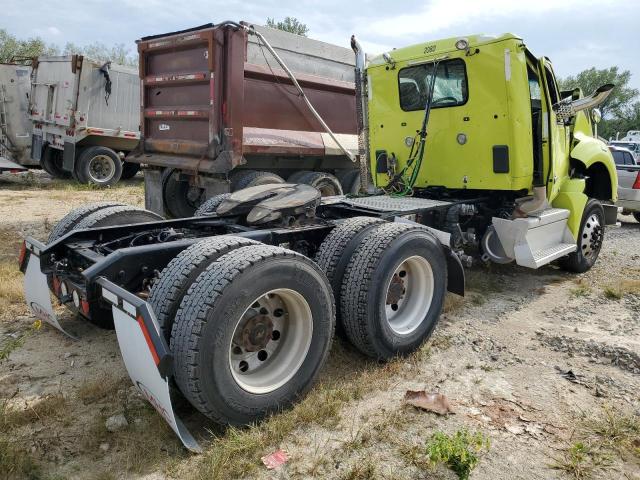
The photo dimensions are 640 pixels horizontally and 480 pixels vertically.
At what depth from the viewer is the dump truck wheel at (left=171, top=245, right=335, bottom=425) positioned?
2637 millimetres

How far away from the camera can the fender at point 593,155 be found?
19.8ft

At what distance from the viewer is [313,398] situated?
3219 mm

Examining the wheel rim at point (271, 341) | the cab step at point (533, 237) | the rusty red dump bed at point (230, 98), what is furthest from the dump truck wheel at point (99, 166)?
the wheel rim at point (271, 341)

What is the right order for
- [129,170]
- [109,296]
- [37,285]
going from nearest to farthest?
[109,296] < [37,285] < [129,170]

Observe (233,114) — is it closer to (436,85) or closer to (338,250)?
(436,85)

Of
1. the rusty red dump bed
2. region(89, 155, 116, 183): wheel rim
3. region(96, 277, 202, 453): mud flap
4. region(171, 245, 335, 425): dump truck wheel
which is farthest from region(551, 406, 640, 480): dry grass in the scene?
region(89, 155, 116, 183): wheel rim

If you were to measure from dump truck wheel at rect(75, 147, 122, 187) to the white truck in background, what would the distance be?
1.77 meters

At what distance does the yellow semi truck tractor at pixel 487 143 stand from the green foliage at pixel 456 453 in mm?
2526

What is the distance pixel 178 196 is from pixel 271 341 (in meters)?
5.57

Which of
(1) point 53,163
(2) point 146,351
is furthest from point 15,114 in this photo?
(2) point 146,351

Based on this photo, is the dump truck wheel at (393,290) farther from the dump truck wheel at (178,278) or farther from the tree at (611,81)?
the tree at (611,81)

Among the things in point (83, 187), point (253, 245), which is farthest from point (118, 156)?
point (253, 245)

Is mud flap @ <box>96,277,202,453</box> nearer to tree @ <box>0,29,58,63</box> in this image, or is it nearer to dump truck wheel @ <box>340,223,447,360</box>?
dump truck wheel @ <box>340,223,447,360</box>

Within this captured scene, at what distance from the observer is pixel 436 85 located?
5.39m
